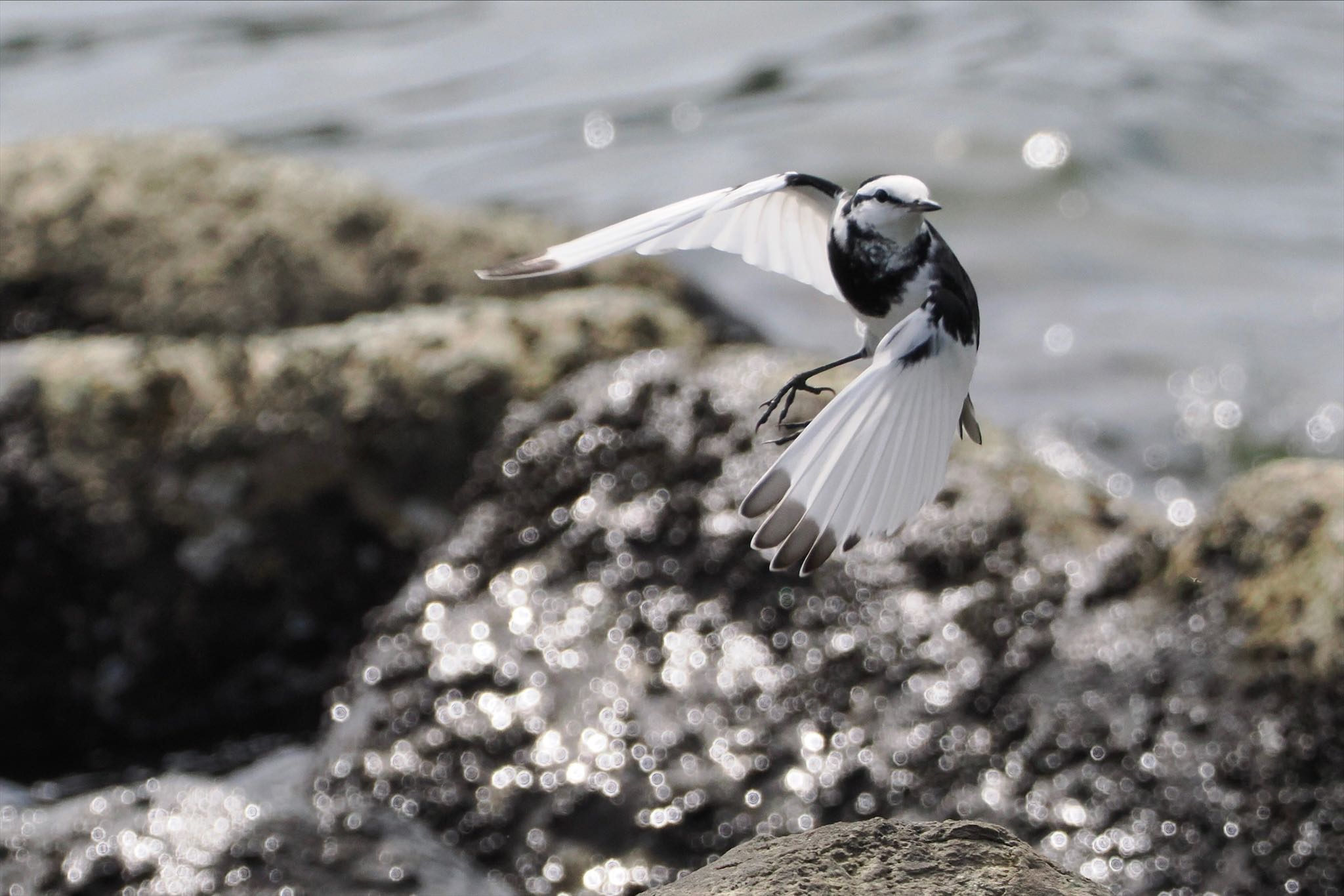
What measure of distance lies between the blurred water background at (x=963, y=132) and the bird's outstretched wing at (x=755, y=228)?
486 centimetres

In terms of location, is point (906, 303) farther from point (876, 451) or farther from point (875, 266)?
point (876, 451)

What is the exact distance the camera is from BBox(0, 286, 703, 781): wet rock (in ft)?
17.5

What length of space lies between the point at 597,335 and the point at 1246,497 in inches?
98.7

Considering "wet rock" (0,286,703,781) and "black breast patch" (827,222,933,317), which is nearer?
"black breast patch" (827,222,933,317)

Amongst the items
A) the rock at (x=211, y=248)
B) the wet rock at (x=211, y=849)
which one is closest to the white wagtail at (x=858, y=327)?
the wet rock at (x=211, y=849)

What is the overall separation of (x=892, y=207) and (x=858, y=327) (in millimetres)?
537

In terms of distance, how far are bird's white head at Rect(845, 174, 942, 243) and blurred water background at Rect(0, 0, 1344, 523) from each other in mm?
5227

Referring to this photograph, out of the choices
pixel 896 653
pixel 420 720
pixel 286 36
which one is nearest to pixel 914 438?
pixel 896 653

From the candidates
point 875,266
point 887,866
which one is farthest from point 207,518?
point 887,866

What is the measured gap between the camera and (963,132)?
Answer: 12.8 meters

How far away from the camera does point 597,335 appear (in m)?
5.82

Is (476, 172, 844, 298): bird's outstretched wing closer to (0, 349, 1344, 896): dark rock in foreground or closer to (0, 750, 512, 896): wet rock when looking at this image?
(0, 349, 1344, 896): dark rock in foreground

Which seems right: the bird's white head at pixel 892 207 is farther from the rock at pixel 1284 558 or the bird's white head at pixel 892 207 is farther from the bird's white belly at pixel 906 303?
the rock at pixel 1284 558

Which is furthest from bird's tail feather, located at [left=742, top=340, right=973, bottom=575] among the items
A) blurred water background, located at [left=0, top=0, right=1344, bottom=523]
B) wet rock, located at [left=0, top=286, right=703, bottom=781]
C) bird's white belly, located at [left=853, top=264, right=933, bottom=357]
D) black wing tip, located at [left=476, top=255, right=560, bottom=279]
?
blurred water background, located at [left=0, top=0, right=1344, bottom=523]
